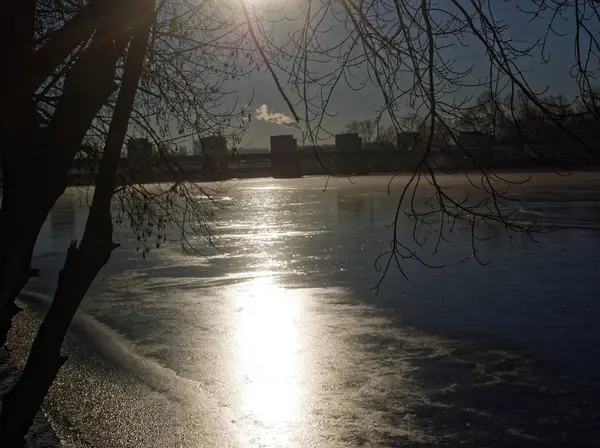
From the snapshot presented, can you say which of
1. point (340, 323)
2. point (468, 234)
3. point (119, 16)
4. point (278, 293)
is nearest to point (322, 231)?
point (468, 234)

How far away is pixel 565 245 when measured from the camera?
1897cm

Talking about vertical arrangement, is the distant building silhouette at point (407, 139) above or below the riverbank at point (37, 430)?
above

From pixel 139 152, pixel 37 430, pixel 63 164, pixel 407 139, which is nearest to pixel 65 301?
pixel 63 164

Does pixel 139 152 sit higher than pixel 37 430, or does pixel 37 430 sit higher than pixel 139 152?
pixel 139 152

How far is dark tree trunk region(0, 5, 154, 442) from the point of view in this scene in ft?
11.1

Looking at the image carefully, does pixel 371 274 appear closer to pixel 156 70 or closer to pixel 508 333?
pixel 508 333

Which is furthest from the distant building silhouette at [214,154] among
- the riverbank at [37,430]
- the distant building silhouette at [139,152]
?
the riverbank at [37,430]

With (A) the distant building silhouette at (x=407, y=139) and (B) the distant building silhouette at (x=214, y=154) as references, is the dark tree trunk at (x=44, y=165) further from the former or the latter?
(B) the distant building silhouette at (x=214, y=154)

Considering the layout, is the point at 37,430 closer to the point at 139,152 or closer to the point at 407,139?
the point at 139,152

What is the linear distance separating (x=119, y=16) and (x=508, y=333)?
8.10 m

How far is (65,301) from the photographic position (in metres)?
3.43

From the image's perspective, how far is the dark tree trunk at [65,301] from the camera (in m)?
3.38

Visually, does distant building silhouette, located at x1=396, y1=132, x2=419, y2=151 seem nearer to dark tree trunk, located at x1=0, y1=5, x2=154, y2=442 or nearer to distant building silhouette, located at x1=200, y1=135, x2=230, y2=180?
dark tree trunk, located at x1=0, y1=5, x2=154, y2=442

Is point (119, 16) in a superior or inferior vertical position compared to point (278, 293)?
superior
